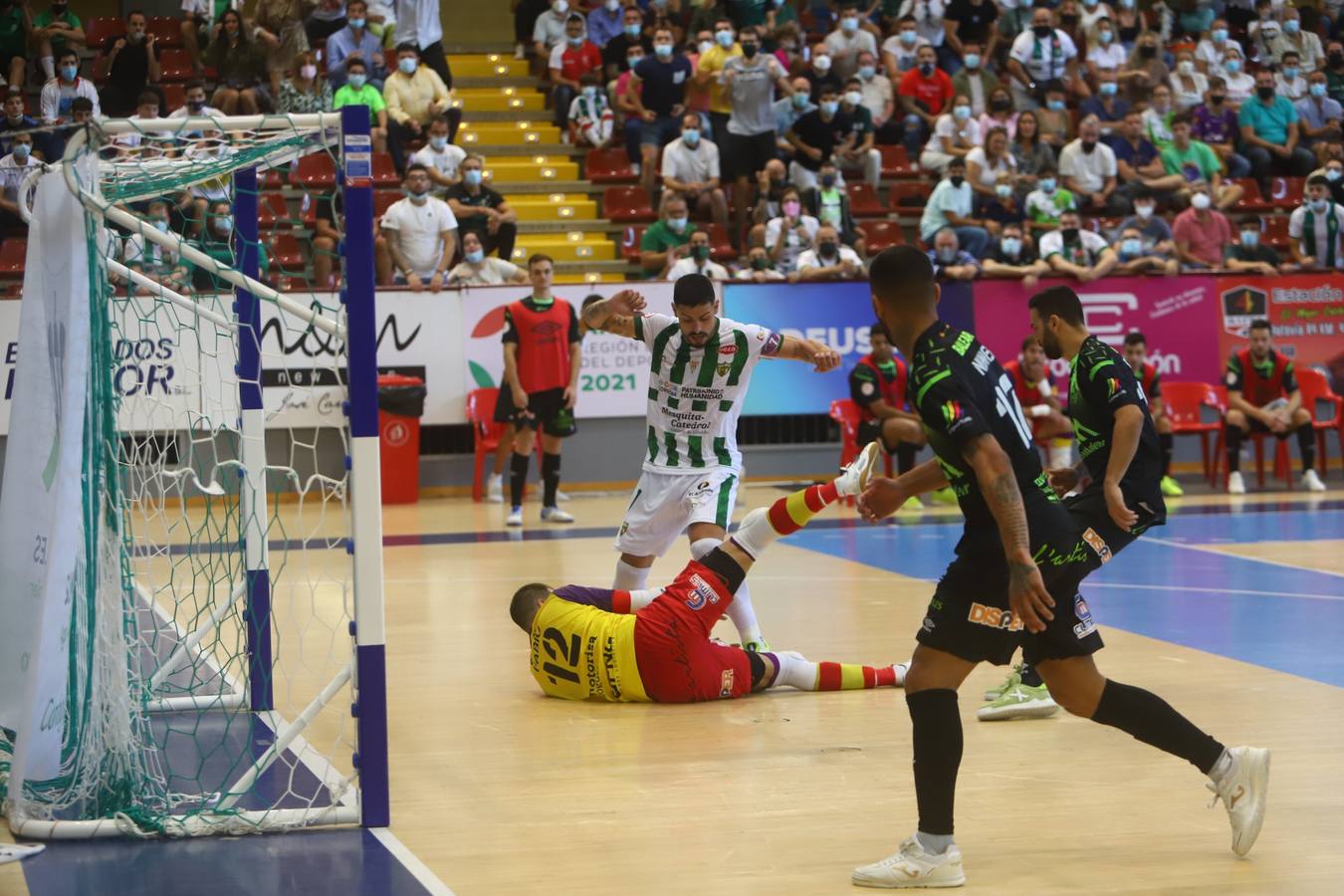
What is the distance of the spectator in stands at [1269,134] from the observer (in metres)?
24.3

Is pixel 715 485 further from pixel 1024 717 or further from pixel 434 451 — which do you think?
pixel 434 451

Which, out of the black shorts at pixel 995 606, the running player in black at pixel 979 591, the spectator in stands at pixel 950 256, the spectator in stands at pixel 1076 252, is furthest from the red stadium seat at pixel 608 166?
the black shorts at pixel 995 606

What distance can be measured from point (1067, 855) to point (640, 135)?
18023mm

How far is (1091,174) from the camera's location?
74.2 ft

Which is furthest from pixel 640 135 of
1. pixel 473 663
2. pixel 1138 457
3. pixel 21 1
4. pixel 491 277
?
pixel 1138 457

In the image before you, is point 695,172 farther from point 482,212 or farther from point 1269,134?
point 1269,134

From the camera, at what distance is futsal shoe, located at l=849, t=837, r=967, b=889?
516 cm

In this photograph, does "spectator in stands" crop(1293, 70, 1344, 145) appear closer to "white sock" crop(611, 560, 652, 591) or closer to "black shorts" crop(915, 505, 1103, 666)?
"white sock" crop(611, 560, 652, 591)

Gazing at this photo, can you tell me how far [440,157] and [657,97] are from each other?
3442 millimetres

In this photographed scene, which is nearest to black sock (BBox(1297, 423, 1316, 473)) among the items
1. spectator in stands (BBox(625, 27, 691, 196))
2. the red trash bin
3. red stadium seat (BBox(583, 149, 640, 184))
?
spectator in stands (BBox(625, 27, 691, 196))

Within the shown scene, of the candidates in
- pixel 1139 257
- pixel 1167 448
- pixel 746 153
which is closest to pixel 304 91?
pixel 746 153

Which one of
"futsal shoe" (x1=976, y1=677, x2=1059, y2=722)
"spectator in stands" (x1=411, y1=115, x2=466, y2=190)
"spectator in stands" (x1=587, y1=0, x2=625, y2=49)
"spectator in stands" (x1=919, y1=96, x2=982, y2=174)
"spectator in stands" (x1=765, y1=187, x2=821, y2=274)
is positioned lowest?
"futsal shoe" (x1=976, y1=677, x2=1059, y2=722)

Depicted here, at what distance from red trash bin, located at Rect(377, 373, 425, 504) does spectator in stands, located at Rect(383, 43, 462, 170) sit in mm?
4144

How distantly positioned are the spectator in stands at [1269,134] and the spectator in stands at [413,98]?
11.8m
